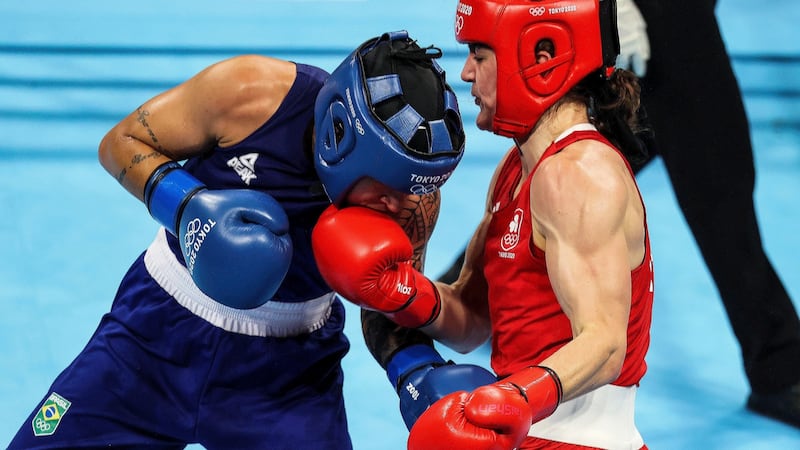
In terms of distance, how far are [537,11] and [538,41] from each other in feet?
0.22

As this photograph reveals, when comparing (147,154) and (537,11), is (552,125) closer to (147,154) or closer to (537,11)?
(537,11)

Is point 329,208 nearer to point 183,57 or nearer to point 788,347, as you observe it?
point 788,347

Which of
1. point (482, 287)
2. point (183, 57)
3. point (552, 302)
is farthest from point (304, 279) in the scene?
point (183, 57)

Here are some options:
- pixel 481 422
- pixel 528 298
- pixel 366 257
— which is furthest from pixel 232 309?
pixel 481 422

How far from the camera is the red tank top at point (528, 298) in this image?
251 cm

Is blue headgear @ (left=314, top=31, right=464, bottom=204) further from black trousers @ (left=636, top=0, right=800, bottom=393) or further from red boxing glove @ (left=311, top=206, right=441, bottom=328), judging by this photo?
black trousers @ (left=636, top=0, right=800, bottom=393)

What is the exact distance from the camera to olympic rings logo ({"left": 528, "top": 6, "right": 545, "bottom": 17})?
2471mm

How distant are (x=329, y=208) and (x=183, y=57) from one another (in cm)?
495

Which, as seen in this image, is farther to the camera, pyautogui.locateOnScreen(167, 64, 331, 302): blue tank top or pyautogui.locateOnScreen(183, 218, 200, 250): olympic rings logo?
pyautogui.locateOnScreen(167, 64, 331, 302): blue tank top

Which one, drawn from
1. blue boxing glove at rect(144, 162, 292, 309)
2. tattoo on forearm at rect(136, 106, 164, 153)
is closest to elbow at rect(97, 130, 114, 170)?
tattoo on forearm at rect(136, 106, 164, 153)

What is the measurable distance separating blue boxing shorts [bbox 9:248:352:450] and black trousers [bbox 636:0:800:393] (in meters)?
1.94

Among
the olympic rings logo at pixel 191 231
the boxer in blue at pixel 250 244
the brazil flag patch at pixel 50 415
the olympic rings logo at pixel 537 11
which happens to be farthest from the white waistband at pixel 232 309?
the olympic rings logo at pixel 537 11

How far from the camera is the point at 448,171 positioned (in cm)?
250

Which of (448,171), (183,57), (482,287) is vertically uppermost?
(448,171)
